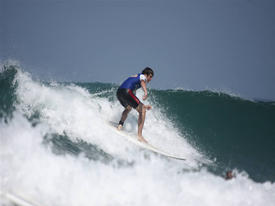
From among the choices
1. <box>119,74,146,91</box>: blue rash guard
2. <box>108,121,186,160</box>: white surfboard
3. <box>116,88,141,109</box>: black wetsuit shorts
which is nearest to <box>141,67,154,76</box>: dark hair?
<box>119,74,146,91</box>: blue rash guard

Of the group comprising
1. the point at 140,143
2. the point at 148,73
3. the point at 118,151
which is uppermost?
the point at 148,73

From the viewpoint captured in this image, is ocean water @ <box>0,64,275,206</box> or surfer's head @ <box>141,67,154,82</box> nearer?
ocean water @ <box>0,64,275,206</box>

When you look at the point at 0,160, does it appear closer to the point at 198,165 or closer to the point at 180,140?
the point at 198,165

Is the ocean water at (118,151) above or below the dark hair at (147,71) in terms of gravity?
below

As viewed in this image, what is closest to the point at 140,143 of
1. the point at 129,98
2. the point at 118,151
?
the point at 118,151

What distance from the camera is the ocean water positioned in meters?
3.59

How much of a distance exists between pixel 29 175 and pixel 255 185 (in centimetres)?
418

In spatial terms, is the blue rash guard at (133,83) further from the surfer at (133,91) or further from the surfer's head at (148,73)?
the surfer's head at (148,73)

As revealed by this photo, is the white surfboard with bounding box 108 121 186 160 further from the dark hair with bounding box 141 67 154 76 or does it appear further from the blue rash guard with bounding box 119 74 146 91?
the dark hair with bounding box 141 67 154 76

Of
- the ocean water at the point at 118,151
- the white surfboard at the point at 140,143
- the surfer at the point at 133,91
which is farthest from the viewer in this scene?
the surfer at the point at 133,91

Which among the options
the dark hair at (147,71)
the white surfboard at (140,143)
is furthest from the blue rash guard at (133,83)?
the white surfboard at (140,143)

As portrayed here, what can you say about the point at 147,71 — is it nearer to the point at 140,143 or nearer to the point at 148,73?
the point at 148,73

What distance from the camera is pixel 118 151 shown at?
5805mm

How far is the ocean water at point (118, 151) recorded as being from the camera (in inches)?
141
